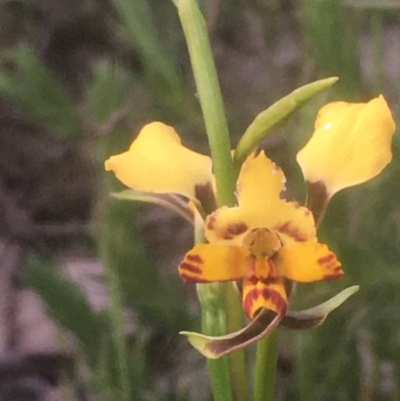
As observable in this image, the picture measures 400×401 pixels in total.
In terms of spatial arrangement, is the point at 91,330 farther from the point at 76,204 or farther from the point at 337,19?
the point at 76,204

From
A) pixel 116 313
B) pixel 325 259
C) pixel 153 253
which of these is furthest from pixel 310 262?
pixel 153 253

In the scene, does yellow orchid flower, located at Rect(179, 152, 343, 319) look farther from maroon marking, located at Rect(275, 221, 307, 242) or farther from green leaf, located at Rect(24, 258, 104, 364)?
green leaf, located at Rect(24, 258, 104, 364)

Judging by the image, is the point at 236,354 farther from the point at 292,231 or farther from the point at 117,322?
A: the point at 117,322

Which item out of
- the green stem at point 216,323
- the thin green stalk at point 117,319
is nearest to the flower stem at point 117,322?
the thin green stalk at point 117,319

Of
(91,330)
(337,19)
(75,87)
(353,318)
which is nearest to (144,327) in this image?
(91,330)

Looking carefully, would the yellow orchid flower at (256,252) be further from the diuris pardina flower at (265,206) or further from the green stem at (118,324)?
the green stem at (118,324)
